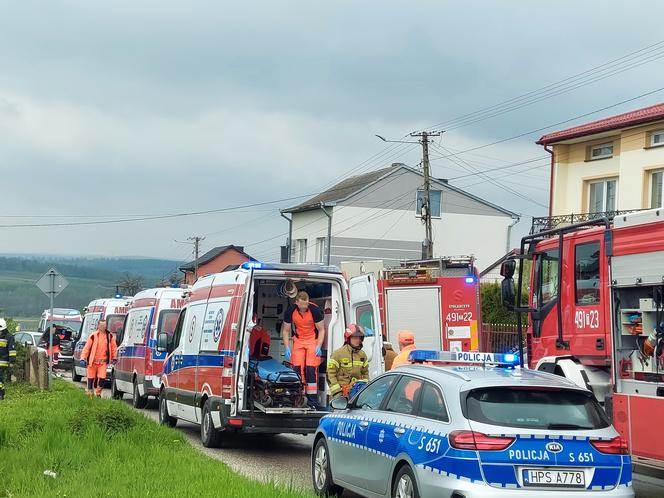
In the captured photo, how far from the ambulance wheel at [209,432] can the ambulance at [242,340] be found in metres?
0.01

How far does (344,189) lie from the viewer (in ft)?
194

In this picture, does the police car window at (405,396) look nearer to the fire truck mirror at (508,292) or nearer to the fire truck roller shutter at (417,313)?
the fire truck mirror at (508,292)

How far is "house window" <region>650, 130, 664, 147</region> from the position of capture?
101 feet

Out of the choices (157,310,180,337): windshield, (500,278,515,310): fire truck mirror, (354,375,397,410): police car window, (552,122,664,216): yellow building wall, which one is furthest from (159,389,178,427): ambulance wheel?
(552,122,664,216): yellow building wall

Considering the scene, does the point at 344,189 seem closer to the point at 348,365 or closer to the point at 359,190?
the point at 359,190

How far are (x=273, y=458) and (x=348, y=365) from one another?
1934 mm

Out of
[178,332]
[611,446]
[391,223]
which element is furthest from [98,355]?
[391,223]

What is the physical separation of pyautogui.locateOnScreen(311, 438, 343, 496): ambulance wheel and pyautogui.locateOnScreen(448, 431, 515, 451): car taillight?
2654mm

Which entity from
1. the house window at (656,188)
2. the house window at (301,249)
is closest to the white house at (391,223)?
the house window at (301,249)

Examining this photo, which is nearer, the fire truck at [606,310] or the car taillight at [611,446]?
the car taillight at [611,446]

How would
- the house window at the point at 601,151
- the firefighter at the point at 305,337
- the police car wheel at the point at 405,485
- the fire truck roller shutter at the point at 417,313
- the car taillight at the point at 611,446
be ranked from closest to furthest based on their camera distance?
the car taillight at the point at 611,446 < the police car wheel at the point at 405,485 < the firefighter at the point at 305,337 < the fire truck roller shutter at the point at 417,313 < the house window at the point at 601,151

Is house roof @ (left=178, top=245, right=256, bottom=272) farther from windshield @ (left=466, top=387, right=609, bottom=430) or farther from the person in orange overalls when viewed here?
windshield @ (left=466, top=387, right=609, bottom=430)

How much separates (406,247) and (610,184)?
25182mm

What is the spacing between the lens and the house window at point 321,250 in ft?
184
